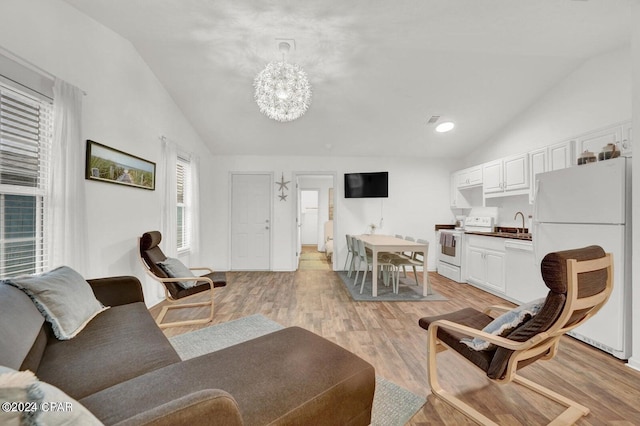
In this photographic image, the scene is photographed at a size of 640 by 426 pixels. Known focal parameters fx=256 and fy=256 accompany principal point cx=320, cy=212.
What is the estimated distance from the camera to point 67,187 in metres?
2.02

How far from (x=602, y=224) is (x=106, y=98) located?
4681 millimetres

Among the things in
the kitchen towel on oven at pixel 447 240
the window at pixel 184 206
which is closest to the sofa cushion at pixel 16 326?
the window at pixel 184 206

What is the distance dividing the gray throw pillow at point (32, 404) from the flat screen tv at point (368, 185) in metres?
4.91

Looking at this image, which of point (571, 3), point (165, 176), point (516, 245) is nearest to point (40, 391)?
point (165, 176)

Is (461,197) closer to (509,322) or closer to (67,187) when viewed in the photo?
(509,322)

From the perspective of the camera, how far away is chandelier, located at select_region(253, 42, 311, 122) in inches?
96.2

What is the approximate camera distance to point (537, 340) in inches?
45.8

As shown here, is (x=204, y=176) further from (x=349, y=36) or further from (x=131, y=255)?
(x=349, y=36)

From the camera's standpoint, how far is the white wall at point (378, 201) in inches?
207

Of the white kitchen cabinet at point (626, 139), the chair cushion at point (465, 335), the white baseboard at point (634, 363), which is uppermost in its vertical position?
the white kitchen cabinet at point (626, 139)

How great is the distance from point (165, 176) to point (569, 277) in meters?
4.00

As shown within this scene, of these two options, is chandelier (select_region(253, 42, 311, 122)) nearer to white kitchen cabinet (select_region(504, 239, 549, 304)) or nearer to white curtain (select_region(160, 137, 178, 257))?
white curtain (select_region(160, 137, 178, 257))

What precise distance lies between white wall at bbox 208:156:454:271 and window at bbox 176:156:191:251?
107 centimetres

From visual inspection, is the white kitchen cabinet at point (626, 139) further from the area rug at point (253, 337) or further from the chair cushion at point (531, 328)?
the area rug at point (253, 337)
